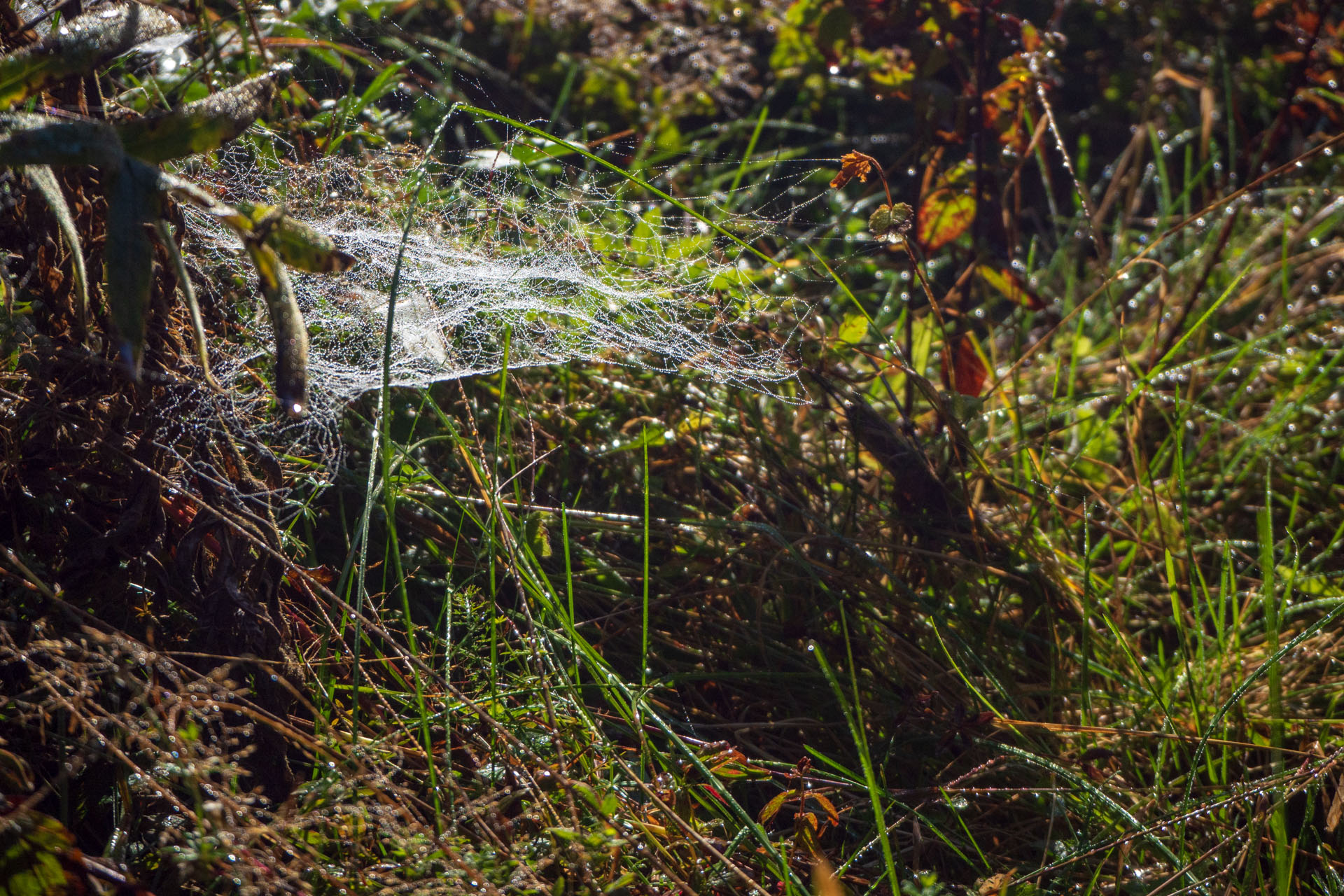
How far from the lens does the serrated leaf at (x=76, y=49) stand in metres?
0.90

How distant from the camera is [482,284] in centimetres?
174

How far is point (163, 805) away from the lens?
3.71 ft

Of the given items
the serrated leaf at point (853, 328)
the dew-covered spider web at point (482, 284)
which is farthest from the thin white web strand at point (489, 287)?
the serrated leaf at point (853, 328)

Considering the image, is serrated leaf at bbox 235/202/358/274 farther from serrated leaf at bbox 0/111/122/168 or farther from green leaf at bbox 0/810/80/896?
green leaf at bbox 0/810/80/896

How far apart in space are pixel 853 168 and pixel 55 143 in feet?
3.68

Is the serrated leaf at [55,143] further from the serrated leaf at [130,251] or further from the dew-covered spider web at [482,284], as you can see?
the dew-covered spider web at [482,284]

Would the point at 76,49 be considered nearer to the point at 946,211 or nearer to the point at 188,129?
the point at 188,129

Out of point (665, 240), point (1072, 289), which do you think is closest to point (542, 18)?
point (665, 240)

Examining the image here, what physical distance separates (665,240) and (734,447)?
52cm

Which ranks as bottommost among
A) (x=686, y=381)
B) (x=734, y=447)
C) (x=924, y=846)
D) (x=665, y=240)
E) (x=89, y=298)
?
(x=924, y=846)

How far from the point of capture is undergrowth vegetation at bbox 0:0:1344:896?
3.51ft

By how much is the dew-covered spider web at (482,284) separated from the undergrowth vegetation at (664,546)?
3 cm

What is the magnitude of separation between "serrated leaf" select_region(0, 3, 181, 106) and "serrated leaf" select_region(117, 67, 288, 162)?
0.08m

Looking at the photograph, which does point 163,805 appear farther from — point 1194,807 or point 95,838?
point 1194,807
